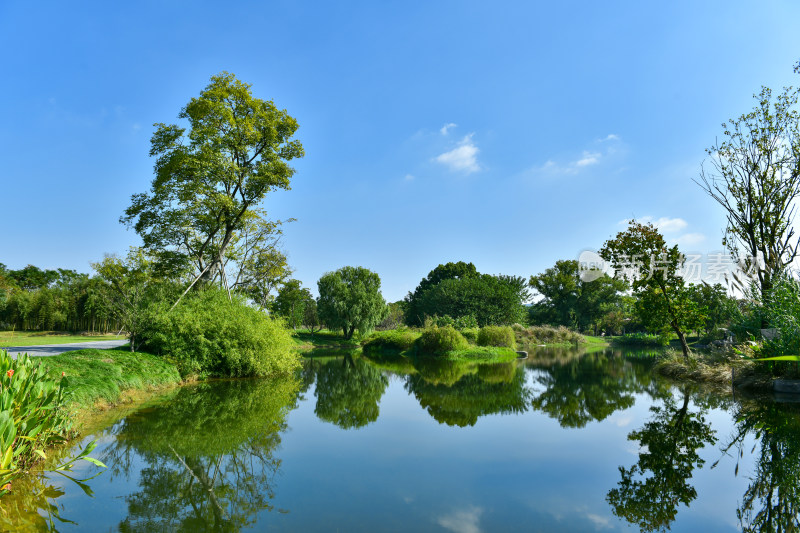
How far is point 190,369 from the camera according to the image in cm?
1427

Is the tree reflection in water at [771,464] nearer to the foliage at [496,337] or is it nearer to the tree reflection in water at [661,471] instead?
the tree reflection in water at [661,471]

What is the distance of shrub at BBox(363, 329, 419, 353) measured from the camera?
104 feet

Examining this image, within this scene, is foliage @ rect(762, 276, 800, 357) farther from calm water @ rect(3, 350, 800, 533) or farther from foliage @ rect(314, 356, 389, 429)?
foliage @ rect(314, 356, 389, 429)

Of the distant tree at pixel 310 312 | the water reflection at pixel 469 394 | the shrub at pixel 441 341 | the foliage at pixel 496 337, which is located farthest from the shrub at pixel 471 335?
the distant tree at pixel 310 312

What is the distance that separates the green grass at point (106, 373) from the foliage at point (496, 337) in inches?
840

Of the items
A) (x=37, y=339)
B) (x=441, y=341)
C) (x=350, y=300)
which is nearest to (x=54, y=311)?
(x=37, y=339)

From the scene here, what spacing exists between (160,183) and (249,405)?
11.3 meters

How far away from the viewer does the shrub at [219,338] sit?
14.3 m

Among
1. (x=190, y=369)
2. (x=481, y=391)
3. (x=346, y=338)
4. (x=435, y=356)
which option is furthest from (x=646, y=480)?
(x=346, y=338)

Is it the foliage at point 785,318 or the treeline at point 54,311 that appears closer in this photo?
the foliage at point 785,318

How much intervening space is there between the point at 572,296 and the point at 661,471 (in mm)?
49970

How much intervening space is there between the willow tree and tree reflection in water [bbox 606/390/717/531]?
1557 centimetres

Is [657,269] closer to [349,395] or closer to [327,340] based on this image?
[349,395]

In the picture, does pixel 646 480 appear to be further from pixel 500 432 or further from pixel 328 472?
A: pixel 328 472
